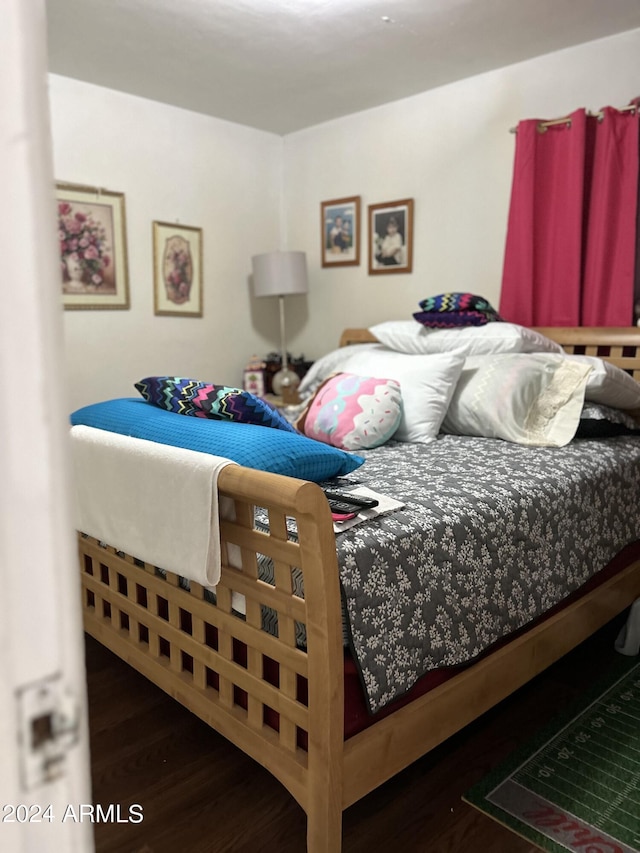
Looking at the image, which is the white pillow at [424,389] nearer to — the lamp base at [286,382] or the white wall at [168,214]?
the lamp base at [286,382]

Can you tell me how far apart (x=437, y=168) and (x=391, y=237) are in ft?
1.45

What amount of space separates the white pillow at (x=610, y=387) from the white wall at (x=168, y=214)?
2254 mm

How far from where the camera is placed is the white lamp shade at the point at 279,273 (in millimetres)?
3836

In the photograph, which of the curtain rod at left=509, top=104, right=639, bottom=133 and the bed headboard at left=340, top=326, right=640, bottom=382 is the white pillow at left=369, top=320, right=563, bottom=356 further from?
the curtain rod at left=509, top=104, right=639, bottom=133

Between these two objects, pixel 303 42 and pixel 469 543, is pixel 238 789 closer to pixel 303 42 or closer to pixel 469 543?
pixel 469 543

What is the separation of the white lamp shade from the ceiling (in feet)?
2.74

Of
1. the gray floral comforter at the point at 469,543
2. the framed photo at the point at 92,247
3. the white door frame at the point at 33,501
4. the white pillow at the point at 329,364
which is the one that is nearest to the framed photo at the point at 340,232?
the white pillow at the point at 329,364

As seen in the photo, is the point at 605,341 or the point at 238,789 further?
the point at 605,341

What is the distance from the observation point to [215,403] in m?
1.80

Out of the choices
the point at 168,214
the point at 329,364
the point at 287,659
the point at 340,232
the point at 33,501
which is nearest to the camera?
the point at 33,501

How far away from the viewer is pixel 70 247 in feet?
10.9

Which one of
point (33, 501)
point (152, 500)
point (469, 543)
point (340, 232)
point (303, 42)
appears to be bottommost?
point (469, 543)

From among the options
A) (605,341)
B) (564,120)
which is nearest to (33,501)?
(605,341)

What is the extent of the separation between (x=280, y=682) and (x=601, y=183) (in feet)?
8.24
